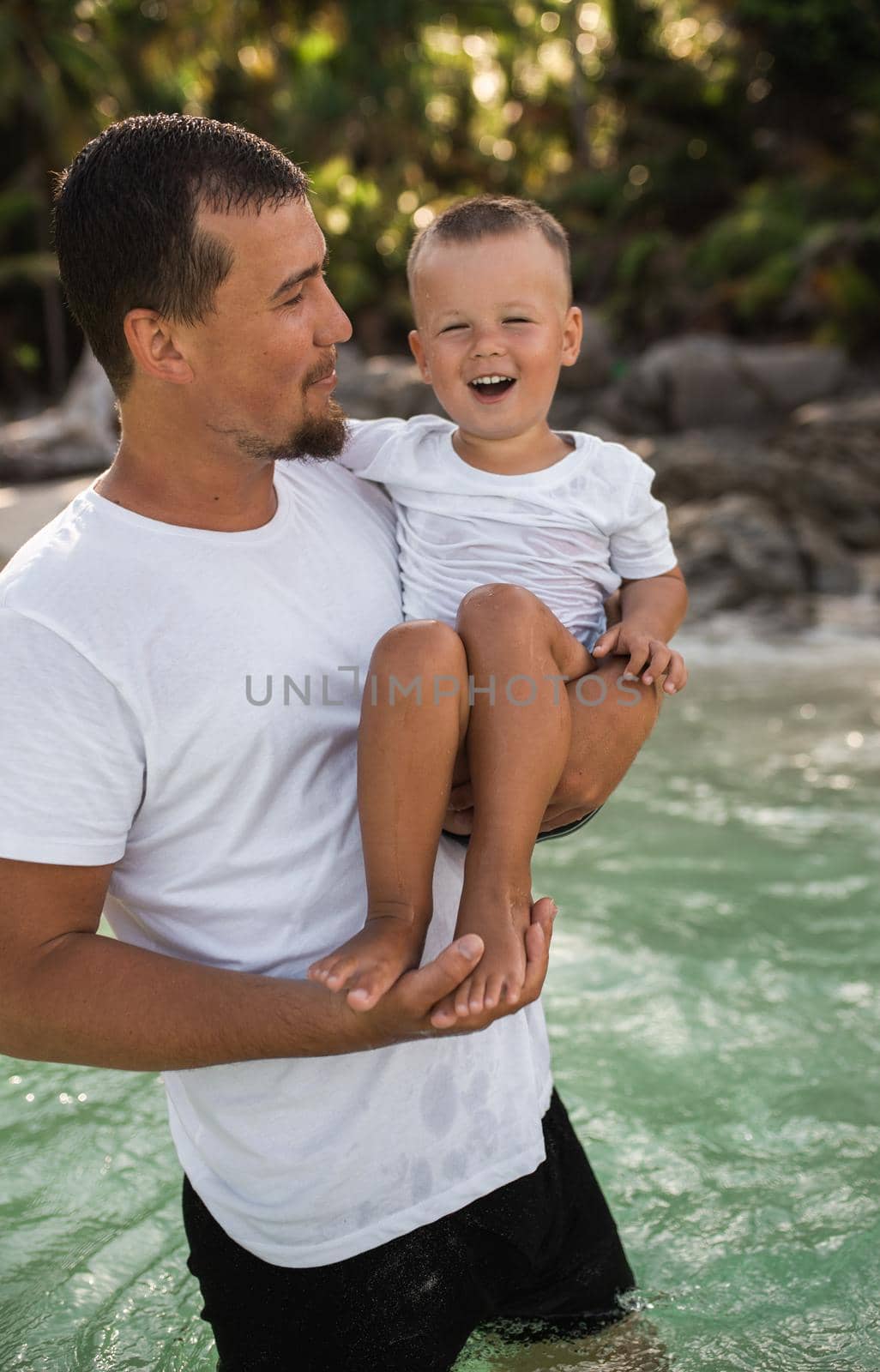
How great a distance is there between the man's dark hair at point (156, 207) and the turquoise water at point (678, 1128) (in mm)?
1658

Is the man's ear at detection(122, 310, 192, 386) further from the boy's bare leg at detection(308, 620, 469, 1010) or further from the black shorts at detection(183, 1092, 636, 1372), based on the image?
the black shorts at detection(183, 1092, 636, 1372)

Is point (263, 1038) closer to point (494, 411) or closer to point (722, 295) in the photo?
point (494, 411)

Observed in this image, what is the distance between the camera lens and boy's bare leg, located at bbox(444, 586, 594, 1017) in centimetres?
171

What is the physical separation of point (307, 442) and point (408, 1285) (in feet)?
3.81

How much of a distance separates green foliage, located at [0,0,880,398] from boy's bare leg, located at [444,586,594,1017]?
1490 cm

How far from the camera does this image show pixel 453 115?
25969 millimetres

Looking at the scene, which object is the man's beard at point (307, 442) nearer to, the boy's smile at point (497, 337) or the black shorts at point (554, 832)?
the boy's smile at point (497, 337)

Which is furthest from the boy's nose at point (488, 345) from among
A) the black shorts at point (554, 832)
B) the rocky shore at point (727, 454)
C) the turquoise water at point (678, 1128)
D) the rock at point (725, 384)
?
the rock at point (725, 384)

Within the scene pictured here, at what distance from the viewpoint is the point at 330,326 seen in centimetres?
183

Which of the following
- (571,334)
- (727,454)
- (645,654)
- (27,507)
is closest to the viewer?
(645,654)

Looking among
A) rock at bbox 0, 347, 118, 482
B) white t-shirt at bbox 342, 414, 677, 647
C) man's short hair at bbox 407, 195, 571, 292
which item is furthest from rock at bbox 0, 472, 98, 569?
white t-shirt at bbox 342, 414, 677, 647

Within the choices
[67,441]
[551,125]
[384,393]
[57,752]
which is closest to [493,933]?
[57,752]

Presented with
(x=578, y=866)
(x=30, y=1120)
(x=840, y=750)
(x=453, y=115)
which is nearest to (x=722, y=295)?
(x=453, y=115)

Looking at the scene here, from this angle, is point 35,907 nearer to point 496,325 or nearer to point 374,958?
point 374,958
